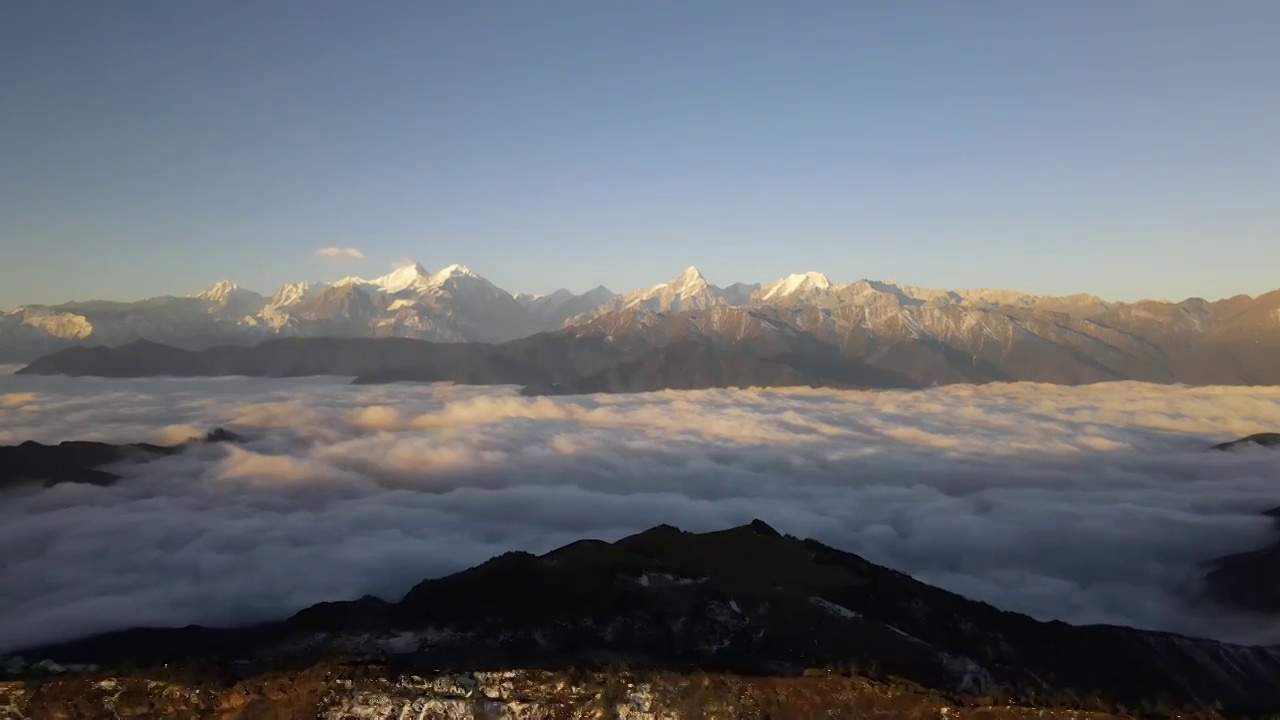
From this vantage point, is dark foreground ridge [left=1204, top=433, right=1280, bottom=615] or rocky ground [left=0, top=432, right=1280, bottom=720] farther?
dark foreground ridge [left=1204, top=433, right=1280, bottom=615]

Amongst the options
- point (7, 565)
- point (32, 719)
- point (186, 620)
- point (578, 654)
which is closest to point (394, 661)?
point (578, 654)

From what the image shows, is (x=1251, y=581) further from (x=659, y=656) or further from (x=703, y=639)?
(x=659, y=656)

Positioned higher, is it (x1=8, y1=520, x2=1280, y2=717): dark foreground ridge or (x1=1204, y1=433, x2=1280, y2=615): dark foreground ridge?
(x1=8, y1=520, x2=1280, y2=717): dark foreground ridge

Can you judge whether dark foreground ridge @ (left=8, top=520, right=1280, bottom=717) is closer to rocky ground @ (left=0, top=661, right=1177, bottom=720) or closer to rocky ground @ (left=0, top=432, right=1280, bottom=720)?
rocky ground @ (left=0, top=432, right=1280, bottom=720)

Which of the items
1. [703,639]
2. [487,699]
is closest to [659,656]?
[703,639]

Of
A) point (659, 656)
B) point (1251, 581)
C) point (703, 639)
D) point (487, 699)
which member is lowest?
point (1251, 581)

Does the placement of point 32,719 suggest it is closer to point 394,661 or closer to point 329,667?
point 329,667

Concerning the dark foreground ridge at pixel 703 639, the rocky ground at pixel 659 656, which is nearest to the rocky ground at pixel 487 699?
the rocky ground at pixel 659 656

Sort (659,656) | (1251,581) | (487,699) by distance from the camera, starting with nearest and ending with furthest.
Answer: (487,699) < (659,656) < (1251,581)

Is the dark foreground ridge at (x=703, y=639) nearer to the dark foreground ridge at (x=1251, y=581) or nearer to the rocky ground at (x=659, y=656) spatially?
the rocky ground at (x=659, y=656)

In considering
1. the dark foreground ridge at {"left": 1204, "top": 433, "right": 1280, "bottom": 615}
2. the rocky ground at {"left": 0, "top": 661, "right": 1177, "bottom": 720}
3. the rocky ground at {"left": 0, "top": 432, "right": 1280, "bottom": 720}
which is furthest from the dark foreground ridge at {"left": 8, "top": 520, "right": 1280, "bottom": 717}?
the dark foreground ridge at {"left": 1204, "top": 433, "right": 1280, "bottom": 615}
